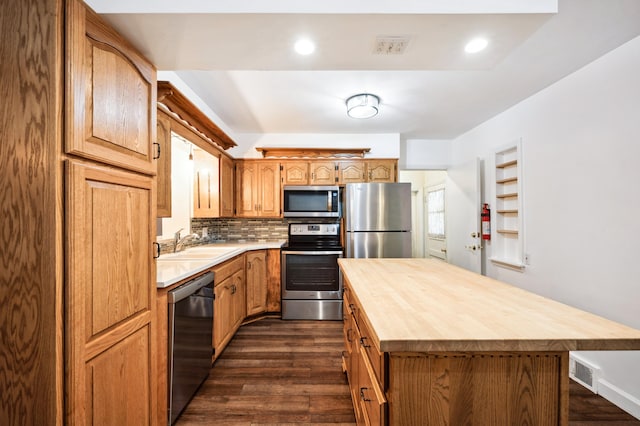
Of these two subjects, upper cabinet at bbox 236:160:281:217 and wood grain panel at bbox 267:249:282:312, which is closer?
wood grain panel at bbox 267:249:282:312

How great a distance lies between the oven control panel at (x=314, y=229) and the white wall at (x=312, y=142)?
1131 mm

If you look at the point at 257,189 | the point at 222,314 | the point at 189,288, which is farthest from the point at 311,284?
the point at 189,288

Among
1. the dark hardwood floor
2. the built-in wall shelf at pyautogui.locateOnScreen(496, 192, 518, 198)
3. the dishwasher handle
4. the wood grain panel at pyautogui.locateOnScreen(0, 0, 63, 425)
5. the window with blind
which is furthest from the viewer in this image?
the window with blind

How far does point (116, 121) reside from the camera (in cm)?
120

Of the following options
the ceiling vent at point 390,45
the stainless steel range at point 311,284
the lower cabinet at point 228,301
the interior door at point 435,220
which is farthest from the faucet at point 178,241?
the interior door at point 435,220

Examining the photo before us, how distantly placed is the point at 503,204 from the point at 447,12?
2.85 metres

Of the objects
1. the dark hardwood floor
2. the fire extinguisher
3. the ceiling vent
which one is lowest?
the dark hardwood floor

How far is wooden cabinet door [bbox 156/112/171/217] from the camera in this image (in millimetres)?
1966

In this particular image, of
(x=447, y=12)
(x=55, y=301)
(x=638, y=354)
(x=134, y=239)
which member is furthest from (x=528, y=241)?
(x=55, y=301)

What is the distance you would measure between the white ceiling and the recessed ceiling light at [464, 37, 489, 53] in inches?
1.3

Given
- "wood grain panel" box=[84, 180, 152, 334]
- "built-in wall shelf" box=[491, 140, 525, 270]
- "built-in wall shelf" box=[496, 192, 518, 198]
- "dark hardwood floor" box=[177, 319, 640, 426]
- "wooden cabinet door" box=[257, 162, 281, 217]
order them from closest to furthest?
"wood grain panel" box=[84, 180, 152, 334], "dark hardwood floor" box=[177, 319, 640, 426], "built-in wall shelf" box=[491, 140, 525, 270], "built-in wall shelf" box=[496, 192, 518, 198], "wooden cabinet door" box=[257, 162, 281, 217]

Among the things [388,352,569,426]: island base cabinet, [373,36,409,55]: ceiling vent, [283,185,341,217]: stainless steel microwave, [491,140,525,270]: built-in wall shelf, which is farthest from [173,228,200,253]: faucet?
[491,140,525,270]: built-in wall shelf

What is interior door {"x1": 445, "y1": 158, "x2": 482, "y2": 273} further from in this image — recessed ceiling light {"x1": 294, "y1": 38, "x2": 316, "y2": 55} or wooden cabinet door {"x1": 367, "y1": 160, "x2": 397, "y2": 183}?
recessed ceiling light {"x1": 294, "y1": 38, "x2": 316, "y2": 55}

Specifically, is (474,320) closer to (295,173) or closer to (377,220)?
(377,220)
